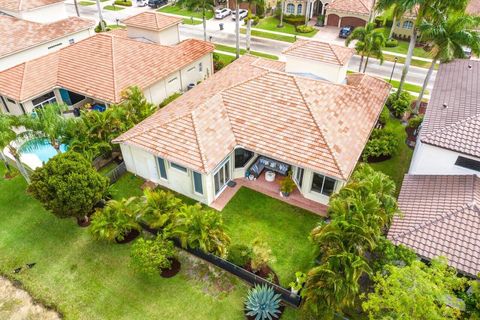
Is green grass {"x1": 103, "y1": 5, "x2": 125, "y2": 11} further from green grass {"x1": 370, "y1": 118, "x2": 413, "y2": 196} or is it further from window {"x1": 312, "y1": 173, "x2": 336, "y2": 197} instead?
window {"x1": 312, "y1": 173, "x2": 336, "y2": 197}

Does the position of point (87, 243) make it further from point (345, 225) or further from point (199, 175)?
point (345, 225)

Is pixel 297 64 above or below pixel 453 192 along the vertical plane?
above

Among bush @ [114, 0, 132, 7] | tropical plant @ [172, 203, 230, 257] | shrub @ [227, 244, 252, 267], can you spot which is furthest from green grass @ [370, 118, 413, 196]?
bush @ [114, 0, 132, 7]

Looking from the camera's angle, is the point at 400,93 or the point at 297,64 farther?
the point at 400,93

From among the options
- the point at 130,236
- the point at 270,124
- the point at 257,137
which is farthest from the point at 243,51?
the point at 130,236

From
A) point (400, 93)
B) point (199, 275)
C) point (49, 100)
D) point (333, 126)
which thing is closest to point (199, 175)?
point (199, 275)

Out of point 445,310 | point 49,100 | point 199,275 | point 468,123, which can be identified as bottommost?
point 199,275

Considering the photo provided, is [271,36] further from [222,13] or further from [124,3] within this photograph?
[124,3]
